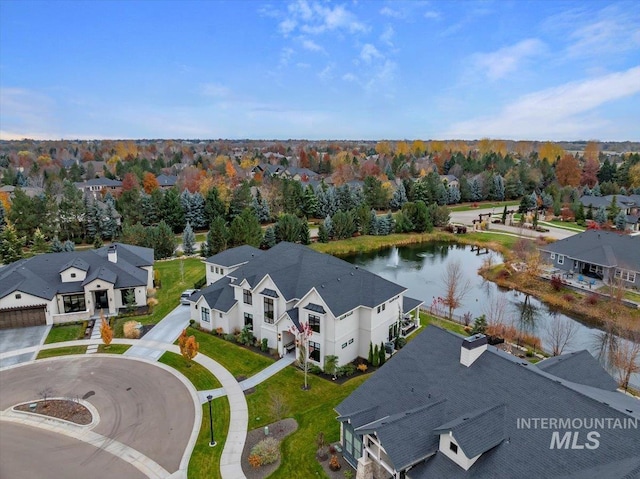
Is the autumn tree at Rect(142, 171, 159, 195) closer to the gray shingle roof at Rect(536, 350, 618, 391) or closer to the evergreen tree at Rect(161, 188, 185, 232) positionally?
the evergreen tree at Rect(161, 188, 185, 232)

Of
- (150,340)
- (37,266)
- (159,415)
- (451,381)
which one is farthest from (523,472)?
(37,266)

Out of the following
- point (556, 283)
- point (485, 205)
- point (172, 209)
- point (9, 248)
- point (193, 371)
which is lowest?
point (193, 371)

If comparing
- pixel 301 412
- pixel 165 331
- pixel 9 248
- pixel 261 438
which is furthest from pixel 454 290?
pixel 9 248

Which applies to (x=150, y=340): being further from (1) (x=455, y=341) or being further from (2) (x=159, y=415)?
(1) (x=455, y=341)

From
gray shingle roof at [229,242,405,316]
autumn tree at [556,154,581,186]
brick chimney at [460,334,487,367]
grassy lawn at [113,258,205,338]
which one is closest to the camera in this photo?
brick chimney at [460,334,487,367]

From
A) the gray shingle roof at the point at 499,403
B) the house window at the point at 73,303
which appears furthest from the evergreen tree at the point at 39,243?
the gray shingle roof at the point at 499,403

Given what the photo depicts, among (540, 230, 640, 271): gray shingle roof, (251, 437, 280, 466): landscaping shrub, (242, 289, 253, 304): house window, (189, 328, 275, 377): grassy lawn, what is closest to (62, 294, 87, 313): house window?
(189, 328, 275, 377): grassy lawn

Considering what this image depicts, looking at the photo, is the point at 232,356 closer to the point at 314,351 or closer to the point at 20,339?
the point at 314,351
